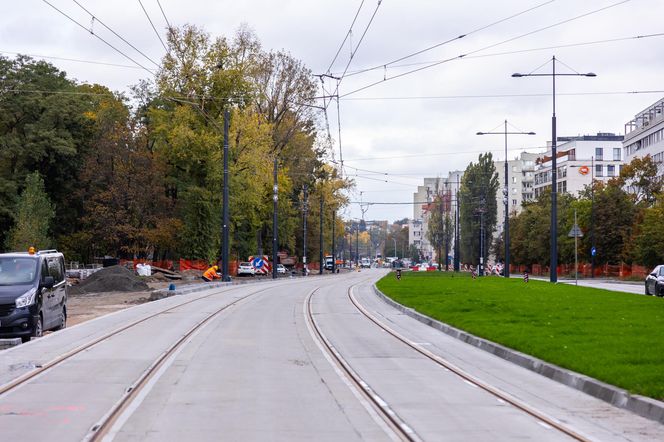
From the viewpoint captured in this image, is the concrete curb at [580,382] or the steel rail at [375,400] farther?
the concrete curb at [580,382]

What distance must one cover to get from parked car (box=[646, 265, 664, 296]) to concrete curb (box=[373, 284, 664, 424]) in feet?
60.2

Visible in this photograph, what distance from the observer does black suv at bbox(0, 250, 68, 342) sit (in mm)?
18781

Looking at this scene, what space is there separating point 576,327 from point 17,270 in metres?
12.7

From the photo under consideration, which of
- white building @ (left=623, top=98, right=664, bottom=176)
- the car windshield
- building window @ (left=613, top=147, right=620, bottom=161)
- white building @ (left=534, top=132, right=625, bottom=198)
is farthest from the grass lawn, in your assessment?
building window @ (left=613, top=147, right=620, bottom=161)

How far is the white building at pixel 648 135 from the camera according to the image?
307 feet

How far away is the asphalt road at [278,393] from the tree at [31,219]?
133ft

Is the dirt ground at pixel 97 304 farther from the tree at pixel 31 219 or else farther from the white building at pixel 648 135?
the white building at pixel 648 135

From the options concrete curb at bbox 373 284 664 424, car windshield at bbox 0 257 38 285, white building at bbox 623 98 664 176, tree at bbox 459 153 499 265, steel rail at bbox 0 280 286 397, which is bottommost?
steel rail at bbox 0 280 286 397

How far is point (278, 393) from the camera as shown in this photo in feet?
37.9

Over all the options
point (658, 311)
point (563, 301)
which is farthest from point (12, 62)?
point (658, 311)

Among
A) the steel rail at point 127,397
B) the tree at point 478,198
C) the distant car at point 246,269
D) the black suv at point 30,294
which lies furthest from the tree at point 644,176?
the steel rail at point 127,397

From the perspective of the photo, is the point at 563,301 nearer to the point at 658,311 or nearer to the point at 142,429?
the point at 658,311

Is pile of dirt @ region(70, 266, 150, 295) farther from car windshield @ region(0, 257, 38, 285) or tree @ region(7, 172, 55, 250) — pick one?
car windshield @ region(0, 257, 38, 285)

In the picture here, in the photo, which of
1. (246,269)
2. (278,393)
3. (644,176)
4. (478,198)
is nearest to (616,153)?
(478,198)
